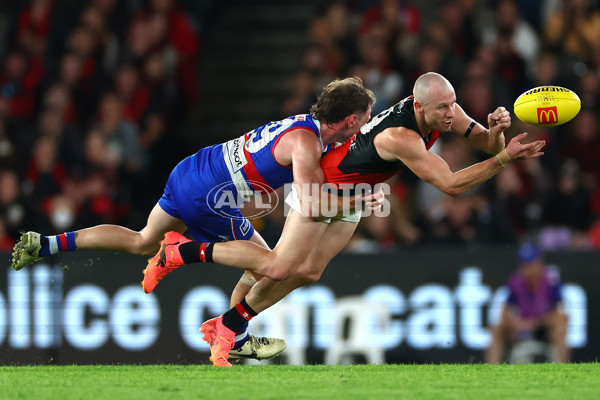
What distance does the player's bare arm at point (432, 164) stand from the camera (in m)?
7.19

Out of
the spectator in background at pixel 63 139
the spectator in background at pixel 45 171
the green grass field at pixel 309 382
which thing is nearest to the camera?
the green grass field at pixel 309 382

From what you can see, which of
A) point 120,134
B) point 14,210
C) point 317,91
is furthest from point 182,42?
point 14,210

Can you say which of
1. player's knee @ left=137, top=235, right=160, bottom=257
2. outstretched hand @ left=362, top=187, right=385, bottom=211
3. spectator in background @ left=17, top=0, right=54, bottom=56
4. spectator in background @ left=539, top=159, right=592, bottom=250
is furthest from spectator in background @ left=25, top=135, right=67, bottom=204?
outstretched hand @ left=362, top=187, right=385, bottom=211

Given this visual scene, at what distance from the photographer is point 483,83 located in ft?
38.6

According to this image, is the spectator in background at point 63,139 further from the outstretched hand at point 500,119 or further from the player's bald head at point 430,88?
the outstretched hand at point 500,119

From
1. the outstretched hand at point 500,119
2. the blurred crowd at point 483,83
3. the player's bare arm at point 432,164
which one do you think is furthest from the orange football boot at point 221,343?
the blurred crowd at point 483,83

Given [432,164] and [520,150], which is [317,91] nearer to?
[432,164]

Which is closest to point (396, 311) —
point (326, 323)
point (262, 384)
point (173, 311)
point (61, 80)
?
point (326, 323)

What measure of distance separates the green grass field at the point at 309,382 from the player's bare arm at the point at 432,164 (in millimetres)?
1341

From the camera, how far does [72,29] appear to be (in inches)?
555

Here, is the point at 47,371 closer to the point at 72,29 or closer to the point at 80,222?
the point at 80,222

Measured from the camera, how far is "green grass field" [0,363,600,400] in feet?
21.1

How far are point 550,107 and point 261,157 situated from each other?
2151 millimetres

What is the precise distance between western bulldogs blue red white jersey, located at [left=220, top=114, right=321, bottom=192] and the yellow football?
156 cm
